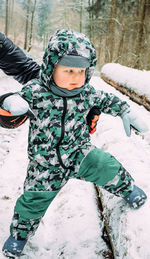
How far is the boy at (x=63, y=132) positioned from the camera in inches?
53.9

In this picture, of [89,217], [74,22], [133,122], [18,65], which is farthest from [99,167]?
[74,22]

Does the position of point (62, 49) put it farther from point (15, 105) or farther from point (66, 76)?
point (15, 105)

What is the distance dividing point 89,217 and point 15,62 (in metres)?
1.48

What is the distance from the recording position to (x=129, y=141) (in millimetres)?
2309

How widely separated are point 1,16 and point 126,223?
123 ft

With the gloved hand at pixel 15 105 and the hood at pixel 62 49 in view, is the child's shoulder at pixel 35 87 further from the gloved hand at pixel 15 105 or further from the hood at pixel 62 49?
the gloved hand at pixel 15 105

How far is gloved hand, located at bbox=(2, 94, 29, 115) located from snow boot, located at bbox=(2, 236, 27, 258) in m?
0.99

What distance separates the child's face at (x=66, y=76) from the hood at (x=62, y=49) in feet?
0.14

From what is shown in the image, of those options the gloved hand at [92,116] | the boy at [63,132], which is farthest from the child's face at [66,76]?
the gloved hand at [92,116]

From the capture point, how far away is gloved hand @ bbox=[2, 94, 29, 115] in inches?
46.4

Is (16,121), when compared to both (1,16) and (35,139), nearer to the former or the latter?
(35,139)

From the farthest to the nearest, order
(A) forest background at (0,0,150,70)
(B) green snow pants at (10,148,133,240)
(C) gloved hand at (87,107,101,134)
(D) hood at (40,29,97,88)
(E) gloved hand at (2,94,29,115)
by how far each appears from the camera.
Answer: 1. (A) forest background at (0,0,150,70)
2. (C) gloved hand at (87,107,101,134)
3. (B) green snow pants at (10,148,133,240)
4. (D) hood at (40,29,97,88)
5. (E) gloved hand at (2,94,29,115)

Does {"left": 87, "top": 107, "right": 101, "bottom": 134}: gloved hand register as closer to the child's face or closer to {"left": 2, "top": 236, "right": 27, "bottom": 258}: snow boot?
the child's face

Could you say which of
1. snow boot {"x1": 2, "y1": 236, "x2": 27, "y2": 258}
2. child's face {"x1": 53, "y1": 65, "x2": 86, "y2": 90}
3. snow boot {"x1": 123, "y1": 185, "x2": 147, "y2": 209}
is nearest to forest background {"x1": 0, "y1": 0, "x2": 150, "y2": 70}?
child's face {"x1": 53, "y1": 65, "x2": 86, "y2": 90}
